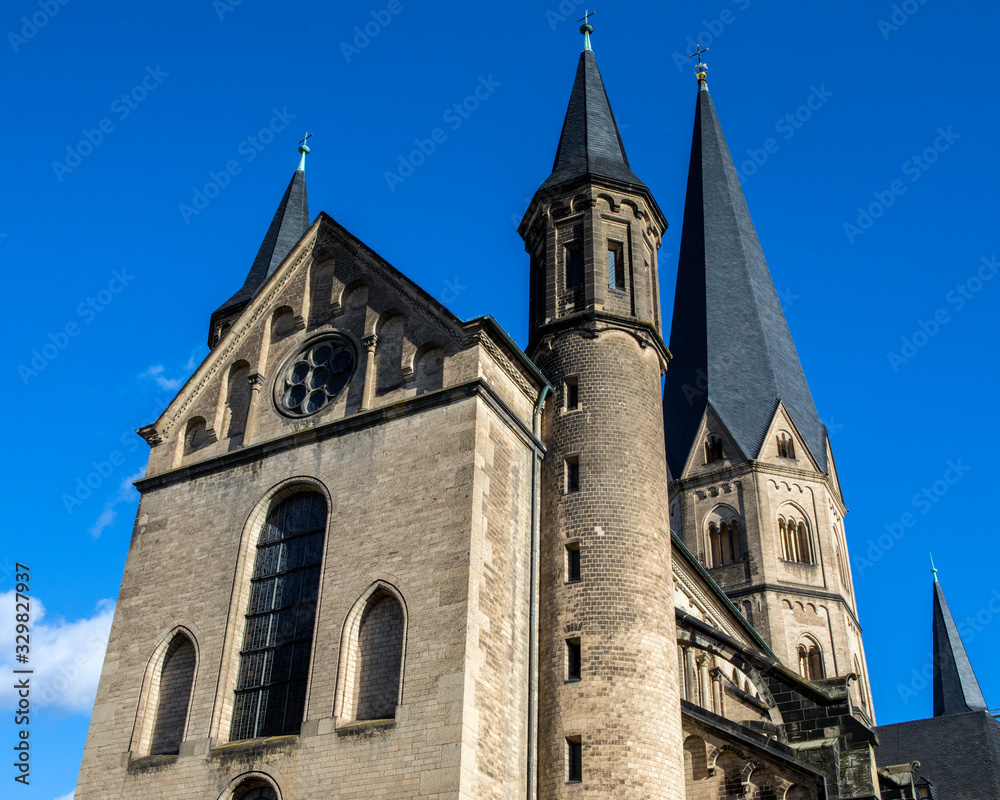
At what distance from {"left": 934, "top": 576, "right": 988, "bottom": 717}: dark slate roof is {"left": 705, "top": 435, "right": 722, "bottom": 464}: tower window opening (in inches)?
663

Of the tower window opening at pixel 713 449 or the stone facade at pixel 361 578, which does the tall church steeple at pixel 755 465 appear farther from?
the stone facade at pixel 361 578

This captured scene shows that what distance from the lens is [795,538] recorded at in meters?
41.2

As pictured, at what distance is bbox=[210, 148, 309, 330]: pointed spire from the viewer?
100ft

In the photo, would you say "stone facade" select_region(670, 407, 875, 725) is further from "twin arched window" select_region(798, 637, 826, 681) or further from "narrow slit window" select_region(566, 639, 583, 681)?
"narrow slit window" select_region(566, 639, 583, 681)

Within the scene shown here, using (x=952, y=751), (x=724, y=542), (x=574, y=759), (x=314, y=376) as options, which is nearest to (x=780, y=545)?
(x=724, y=542)

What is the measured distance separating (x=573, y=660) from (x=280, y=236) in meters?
17.3

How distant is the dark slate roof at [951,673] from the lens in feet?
161

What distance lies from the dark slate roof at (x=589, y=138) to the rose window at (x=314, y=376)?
6324 mm

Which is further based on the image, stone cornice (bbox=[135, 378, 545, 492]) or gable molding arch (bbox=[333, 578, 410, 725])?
stone cornice (bbox=[135, 378, 545, 492])

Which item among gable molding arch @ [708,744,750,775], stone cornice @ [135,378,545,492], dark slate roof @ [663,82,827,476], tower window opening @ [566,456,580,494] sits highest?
dark slate roof @ [663,82,827,476]

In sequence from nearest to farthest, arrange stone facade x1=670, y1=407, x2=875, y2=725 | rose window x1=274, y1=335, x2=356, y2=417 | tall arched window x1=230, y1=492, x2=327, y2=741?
tall arched window x1=230, y1=492, x2=327, y2=741 < rose window x1=274, y1=335, x2=356, y2=417 < stone facade x1=670, y1=407, x2=875, y2=725

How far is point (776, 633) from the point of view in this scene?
124 feet

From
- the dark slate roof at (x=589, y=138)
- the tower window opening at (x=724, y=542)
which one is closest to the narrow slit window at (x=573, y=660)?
the dark slate roof at (x=589, y=138)

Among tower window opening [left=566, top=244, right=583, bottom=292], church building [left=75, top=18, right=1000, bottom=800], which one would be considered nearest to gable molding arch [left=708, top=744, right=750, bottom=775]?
church building [left=75, top=18, right=1000, bottom=800]
